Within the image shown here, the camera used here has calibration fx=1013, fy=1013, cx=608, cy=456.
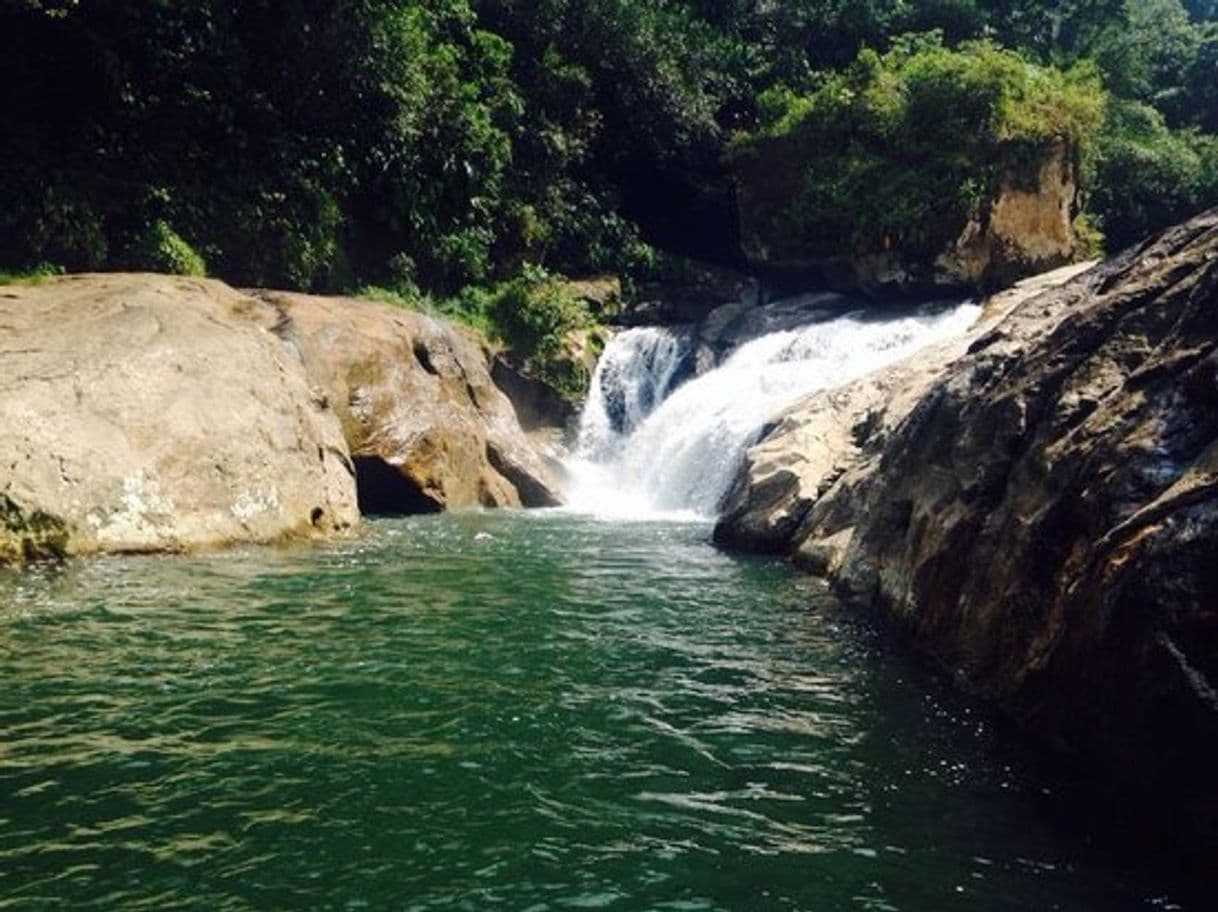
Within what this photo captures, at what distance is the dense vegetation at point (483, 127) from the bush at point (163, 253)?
0.05 m

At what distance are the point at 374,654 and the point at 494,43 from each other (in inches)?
999

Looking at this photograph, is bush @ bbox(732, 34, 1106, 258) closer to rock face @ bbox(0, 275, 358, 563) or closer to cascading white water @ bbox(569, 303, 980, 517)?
cascading white water @ bbox(569, 303, 980, 517)

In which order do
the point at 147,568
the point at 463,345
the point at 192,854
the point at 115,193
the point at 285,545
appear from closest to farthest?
the point at 192,854, the point at 147,568, the point at 285,545, the point at 115,193, the point at 463,345

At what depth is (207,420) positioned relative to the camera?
13539mm

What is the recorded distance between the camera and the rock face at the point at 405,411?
58.1 feet

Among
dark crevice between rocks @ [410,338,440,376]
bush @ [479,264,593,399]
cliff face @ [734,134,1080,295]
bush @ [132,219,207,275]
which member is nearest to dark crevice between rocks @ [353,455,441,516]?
dark crevice between rocks @ [410,338,440,376]

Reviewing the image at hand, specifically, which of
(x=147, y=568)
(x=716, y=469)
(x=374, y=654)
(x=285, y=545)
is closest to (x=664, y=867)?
(x=374, y=654)

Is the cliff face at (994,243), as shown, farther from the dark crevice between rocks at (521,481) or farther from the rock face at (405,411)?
the dark crevice between rocks at (521,481)

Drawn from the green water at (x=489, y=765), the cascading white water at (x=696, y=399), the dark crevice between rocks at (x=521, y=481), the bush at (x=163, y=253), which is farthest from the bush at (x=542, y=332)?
the green water at (x=489, y=765)

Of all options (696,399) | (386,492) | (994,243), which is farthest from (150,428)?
(994,243)

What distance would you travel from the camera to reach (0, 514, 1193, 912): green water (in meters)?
4.30

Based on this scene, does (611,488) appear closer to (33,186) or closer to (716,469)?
(716,469)

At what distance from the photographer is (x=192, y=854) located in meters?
4.43

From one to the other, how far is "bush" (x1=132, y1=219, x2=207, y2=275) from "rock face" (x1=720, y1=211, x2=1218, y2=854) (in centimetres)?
1555
